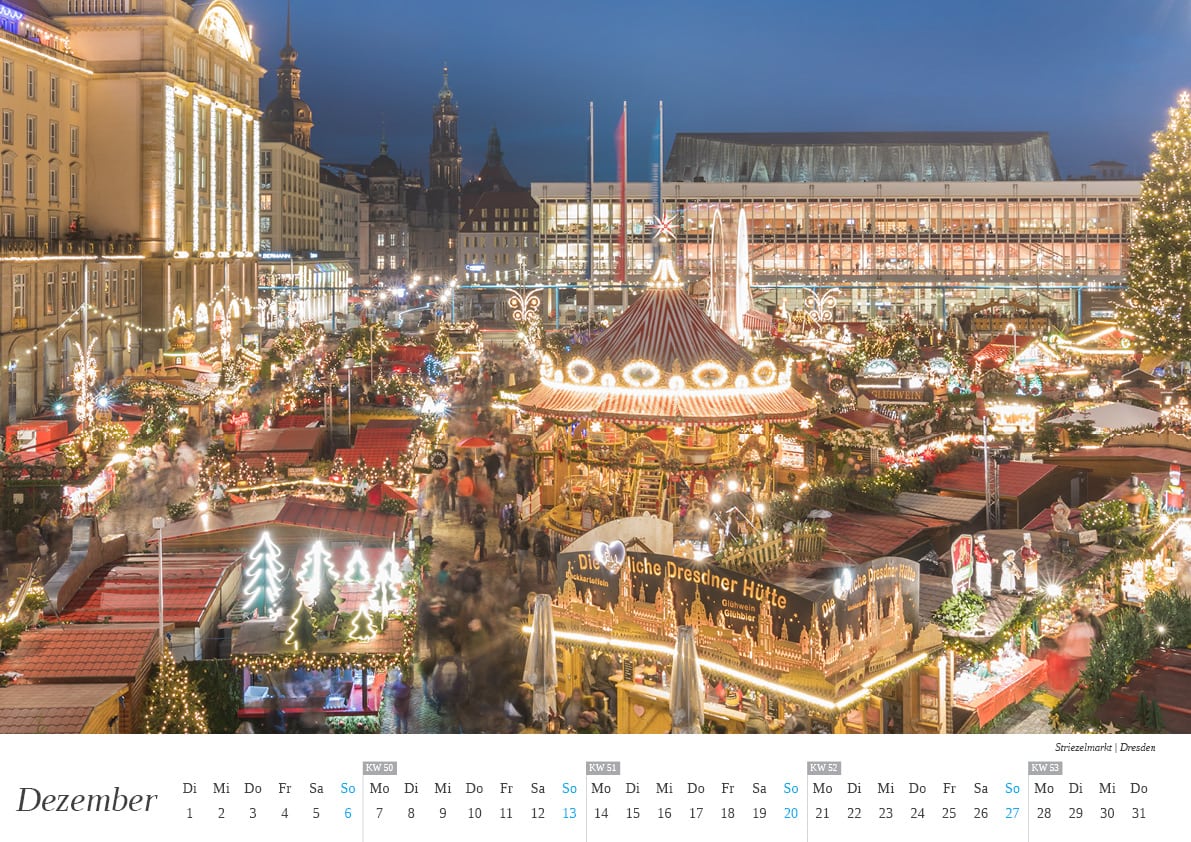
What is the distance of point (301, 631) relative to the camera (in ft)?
37.6

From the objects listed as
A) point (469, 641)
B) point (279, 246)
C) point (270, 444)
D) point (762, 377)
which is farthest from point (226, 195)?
point (469, 641)

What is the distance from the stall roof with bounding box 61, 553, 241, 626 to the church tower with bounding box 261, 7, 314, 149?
100193 millimetres

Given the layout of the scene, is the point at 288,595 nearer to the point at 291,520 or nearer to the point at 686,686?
the point at 291,520

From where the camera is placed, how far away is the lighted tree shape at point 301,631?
11383 millimetres

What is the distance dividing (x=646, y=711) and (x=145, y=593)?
5161 millimetres

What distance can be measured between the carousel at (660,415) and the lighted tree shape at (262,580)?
28.7 feet

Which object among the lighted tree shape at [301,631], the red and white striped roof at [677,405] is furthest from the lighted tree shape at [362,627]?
the red and white striped roof at [677,405]

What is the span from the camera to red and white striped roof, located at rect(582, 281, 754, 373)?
22594mm

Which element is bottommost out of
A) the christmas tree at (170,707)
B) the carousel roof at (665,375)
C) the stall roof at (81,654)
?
the christmas tree at (170,707)

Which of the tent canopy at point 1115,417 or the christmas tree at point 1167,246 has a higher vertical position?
the christmas tree at point 1167,246

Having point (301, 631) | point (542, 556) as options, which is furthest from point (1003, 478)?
point (301, 631)
